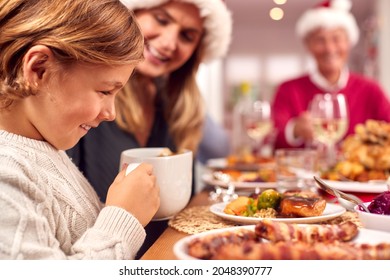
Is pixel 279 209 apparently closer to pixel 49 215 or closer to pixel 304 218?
pixel 304 218

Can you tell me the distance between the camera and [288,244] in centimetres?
41


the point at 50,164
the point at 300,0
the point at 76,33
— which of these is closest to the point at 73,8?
the point at 76,33

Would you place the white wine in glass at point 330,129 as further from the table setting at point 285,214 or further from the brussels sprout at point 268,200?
the brussels sprout at point 268,200

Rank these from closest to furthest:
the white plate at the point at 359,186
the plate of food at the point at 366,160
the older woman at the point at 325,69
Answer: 1. the white plate at the point at 359,186
2. the plate of food at the point at 366,160
3. the older woman at the point at 325,69

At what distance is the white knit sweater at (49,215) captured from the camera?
397 mm

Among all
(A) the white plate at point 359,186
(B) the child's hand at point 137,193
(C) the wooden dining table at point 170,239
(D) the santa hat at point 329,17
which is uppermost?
(D) the santa hat at point 329,17

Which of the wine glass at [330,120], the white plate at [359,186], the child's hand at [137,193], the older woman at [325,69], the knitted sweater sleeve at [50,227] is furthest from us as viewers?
the older woman at [325,69]

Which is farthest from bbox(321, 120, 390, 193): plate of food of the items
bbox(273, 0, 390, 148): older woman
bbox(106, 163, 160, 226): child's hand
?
bbox(273, 0, 390, 148): older woman

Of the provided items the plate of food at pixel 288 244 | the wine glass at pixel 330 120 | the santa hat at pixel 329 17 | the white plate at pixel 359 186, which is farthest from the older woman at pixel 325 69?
the plate of food at pixel 288 244

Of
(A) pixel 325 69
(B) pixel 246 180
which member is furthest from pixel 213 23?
(A) pixel 325 69

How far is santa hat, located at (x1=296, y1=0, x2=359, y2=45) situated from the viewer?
6.92 ft

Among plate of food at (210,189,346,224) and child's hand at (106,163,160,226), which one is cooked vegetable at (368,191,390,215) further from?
child's hand at (106,163,160,226)

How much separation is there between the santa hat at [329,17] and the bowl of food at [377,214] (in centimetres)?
168

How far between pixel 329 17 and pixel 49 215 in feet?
6.34
